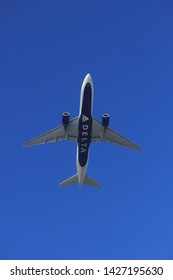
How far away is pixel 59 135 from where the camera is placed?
42.6 m

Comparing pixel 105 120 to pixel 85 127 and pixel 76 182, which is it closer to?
pixel 85 127

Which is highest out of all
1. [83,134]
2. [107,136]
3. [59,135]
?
[107,136]

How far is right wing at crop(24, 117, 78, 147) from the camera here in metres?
41.5

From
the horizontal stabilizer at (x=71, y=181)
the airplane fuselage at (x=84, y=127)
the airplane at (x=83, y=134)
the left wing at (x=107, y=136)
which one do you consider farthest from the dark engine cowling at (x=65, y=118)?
the horizontal stabilizer at (x=71, y=181)

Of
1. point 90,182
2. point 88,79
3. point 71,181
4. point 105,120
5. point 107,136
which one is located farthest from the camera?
point 90,182

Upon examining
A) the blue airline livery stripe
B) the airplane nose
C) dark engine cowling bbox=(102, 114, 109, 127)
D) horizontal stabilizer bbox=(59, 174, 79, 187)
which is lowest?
horizontal stabilizer bbox=(59, 174, 79, 187)

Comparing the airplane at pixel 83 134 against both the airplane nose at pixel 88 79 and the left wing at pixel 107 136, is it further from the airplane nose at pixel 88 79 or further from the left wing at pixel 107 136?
the airplane nose at pixel 88 79

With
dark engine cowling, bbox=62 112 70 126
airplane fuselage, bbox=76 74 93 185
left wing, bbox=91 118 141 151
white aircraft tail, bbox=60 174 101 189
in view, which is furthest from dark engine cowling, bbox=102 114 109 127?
white aircraft tail, bbox=60 174 101 189

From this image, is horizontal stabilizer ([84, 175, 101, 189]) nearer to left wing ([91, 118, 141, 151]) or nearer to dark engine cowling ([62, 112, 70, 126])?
left wing ([91, 118, 141, 151])

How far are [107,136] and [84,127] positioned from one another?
4559 mm

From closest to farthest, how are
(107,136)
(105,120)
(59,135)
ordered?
(105,120), (59,135), (107,136)

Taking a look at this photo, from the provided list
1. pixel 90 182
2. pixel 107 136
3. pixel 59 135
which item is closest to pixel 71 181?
pixel 90 182
